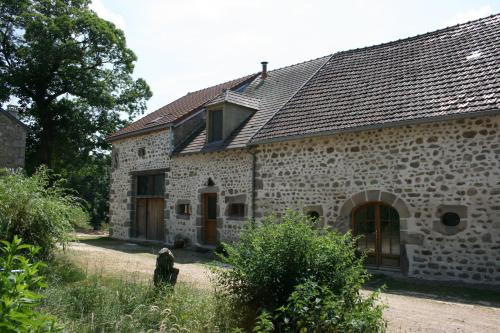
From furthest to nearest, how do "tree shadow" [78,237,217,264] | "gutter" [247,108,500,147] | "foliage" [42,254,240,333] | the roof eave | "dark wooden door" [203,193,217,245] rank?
the roof eave < "dark wooden door" [203,193,217,245] < "tree shadow" [78,237,217,264] < "gutter" [247,108,500,147] < "foliage" [42,254,240,333]

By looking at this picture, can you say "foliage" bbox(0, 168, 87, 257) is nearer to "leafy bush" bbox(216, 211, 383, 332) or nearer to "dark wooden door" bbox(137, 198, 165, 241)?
"leafy bush" bbox(216, 211, 383, 332)

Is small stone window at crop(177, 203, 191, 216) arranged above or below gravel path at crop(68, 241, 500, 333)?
above

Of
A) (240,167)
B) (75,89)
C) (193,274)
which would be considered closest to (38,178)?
(193,274)

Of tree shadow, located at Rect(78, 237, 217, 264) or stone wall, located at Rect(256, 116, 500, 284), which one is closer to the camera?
stone wall, located at Rect(256, 116, 500, 284)

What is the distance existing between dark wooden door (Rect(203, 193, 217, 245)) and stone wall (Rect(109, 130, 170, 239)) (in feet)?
7.21

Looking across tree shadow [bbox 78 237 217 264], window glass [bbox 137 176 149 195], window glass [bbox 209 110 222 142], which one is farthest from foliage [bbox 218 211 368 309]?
window glass [bbox 137 176 149 195]

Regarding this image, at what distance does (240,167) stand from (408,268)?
5.35 m

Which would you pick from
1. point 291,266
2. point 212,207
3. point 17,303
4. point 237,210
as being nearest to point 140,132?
point 212,207

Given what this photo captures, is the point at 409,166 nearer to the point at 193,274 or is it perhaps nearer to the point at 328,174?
the point at 328,174

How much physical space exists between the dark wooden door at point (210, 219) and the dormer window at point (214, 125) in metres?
1.85

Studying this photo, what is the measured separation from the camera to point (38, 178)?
8.26m

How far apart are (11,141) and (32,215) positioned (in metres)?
10.8

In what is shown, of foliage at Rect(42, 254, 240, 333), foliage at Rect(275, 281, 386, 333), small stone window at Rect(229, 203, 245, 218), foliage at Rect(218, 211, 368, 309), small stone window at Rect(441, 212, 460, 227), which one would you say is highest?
small stone window at Rect(229, 203, 245, 218)

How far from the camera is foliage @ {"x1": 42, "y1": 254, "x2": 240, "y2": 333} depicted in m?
4.66
